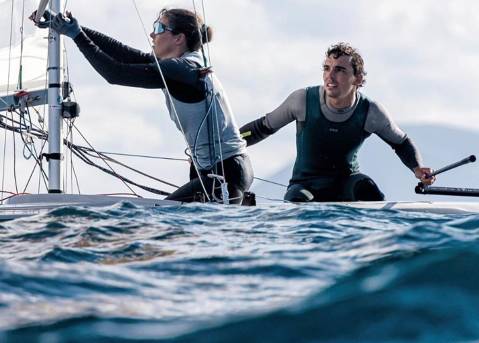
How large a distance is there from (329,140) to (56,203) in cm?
165

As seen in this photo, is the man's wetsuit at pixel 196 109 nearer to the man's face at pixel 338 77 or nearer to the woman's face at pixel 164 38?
the woman's face at pixel 164 38

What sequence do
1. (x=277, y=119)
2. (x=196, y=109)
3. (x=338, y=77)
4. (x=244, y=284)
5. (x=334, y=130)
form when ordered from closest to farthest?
(x=244, y=284) → (x=196, y=109) → (x=338, y=77) → (x=334, y=130) → (x=277, y=119)

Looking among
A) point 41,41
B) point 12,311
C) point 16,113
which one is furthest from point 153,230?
point 41,41

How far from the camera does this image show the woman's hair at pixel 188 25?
19.5ft

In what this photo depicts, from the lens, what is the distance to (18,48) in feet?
36.8

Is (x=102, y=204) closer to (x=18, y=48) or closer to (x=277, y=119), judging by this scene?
(x=277, y=119)

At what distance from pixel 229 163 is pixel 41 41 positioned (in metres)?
5.86

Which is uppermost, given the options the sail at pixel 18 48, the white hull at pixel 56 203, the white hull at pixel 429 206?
the sail at pixel 18 48

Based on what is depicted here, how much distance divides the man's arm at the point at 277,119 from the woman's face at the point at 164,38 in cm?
79

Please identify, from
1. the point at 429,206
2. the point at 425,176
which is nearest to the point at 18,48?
the point at 425,176

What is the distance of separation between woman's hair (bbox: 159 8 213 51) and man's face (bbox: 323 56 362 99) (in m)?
0.69

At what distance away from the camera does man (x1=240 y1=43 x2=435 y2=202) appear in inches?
251

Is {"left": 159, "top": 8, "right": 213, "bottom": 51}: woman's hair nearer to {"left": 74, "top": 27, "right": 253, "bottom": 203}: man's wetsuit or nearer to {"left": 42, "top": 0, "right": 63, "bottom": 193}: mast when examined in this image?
{"left": 74, "top": 27, "right": 253, "bottom": 203}: man's wetsuit

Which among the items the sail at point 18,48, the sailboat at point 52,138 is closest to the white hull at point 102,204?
the sailboat at point 52,138
